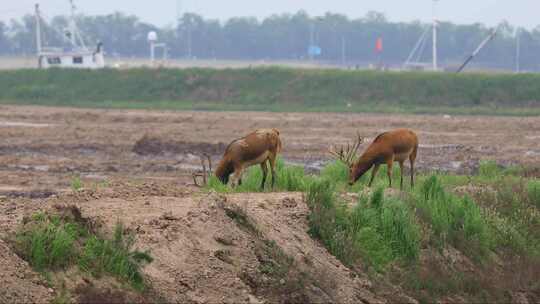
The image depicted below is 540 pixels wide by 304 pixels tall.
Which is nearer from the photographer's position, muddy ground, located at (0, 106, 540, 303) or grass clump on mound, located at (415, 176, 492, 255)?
muddy ground, located at (0, 106, 540, 303)

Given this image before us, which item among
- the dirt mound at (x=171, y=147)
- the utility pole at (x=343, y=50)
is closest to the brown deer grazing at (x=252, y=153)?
the dirt mound at (x=171, y=147)

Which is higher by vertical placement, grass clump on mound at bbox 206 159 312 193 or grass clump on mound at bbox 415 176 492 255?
grass clump on mound at bbox 206 159 312 193

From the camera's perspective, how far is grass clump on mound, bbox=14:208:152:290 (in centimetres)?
1248

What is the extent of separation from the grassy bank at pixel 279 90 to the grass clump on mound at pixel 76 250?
38530 mm

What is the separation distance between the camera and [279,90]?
2398 inches

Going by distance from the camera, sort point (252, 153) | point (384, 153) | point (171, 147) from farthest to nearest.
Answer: point (171, 147), point (384, 153), point (252, 153)

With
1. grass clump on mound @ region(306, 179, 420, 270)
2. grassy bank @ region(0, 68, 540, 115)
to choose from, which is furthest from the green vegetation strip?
grassy bank @ region(0, 68, 540, 115)

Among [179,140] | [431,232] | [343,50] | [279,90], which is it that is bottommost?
[343,50]

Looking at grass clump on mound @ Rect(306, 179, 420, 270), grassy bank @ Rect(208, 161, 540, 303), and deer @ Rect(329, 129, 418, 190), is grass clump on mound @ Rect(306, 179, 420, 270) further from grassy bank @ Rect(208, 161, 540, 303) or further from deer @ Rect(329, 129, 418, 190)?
deer @ Rect(329, 129, 418, 190)

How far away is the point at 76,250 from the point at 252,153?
618cm

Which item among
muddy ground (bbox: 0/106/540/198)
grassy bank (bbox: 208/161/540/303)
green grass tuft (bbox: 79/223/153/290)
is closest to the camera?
green grass tuft (bbox: 79/223/153/290)

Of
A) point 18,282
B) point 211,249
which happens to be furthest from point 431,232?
point 18,282

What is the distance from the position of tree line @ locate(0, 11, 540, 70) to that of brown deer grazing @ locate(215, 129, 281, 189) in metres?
118

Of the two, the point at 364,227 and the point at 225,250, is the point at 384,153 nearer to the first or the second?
the point at 364,227
